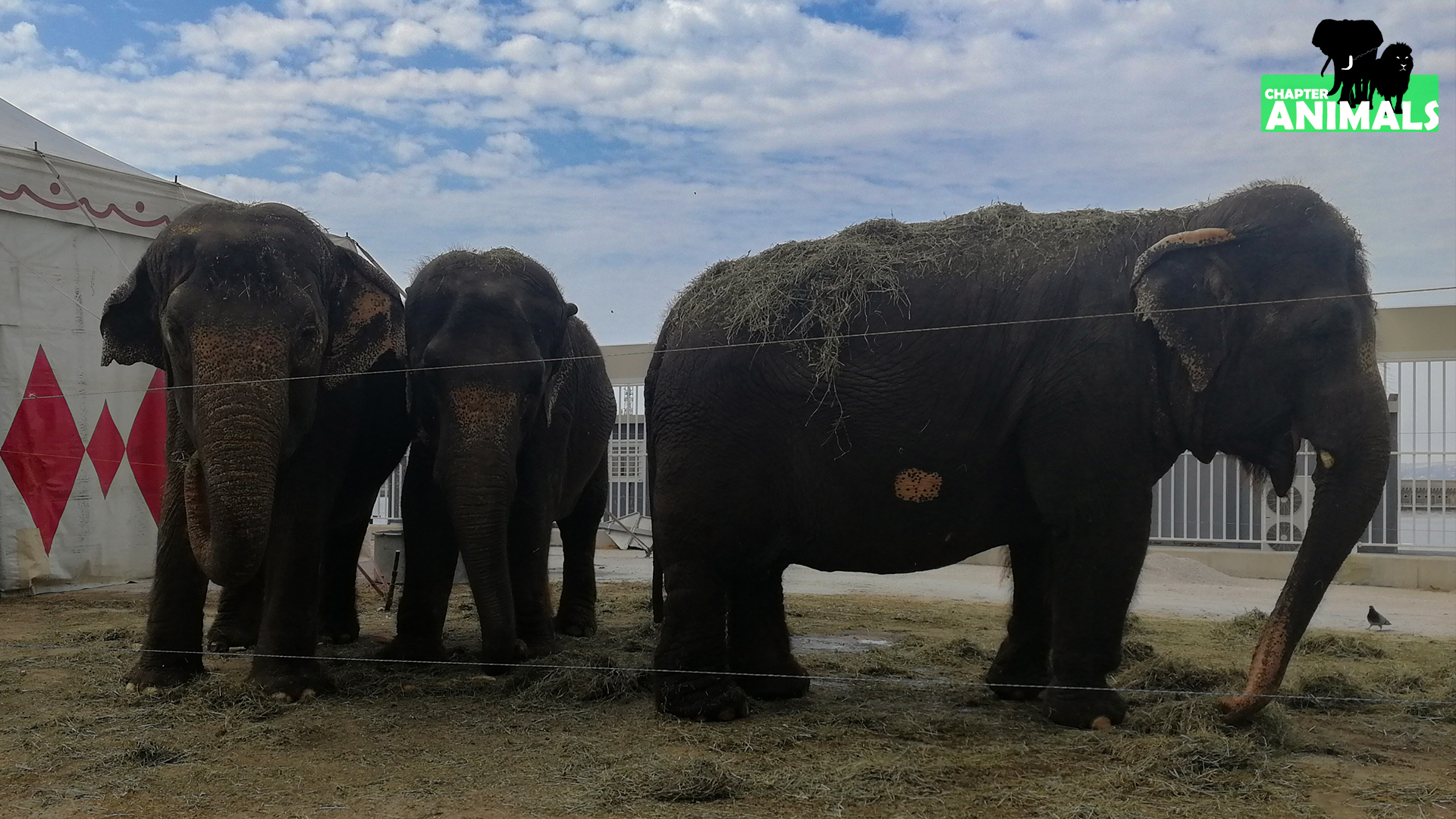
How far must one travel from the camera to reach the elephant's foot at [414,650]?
283 inches

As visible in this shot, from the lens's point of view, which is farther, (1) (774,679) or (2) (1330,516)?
(1) (774,679)

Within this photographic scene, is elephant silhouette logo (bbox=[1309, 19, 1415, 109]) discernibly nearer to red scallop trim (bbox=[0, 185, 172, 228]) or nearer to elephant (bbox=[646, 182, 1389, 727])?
elephant (bbox=[646, 182, 1389, 727])

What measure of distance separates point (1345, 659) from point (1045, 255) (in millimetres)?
3923

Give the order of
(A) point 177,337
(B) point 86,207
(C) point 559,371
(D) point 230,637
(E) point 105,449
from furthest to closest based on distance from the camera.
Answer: (E) point 105,449, (B) point 86,207, (D) point 230,637, (C) point 559,371, (A) point 177,337

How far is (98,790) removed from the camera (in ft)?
14.8

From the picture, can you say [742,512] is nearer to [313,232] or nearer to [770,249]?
[770,249]

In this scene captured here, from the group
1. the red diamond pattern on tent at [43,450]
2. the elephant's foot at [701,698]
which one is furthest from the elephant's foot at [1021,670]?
the red diamond pattern on tent at [43,450]

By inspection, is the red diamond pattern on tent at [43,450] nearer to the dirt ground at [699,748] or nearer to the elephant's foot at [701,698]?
the dirt ground at [699,748]

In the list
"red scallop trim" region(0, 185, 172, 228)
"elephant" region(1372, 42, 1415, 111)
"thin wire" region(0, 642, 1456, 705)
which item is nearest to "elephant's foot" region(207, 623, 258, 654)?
"thin wire" region(0, 642, 1456, 705)

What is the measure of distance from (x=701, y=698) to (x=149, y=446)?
9025 mm

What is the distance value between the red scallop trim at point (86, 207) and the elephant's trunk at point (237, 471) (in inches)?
232

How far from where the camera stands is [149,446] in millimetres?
12594

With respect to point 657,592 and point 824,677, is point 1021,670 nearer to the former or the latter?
point 824,677

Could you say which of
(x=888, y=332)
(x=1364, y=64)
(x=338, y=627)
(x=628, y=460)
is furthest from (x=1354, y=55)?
(x=628, y=460)
